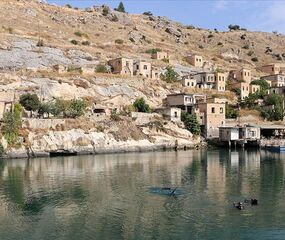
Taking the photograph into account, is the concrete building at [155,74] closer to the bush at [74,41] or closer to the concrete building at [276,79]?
the bush at [74,41]

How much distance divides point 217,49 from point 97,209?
361 ft

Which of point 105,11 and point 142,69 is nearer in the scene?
point 142,69

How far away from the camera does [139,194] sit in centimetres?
3422

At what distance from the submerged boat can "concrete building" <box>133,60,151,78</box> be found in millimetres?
57023

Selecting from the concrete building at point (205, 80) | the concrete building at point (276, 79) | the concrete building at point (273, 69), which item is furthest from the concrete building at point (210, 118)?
the concrete building at point (273, 69)

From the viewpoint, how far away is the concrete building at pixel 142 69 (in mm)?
92062

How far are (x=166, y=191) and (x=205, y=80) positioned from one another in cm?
6262

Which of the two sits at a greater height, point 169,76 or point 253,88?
point 169,76

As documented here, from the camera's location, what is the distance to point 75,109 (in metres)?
69.6

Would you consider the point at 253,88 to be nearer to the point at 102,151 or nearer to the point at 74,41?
the point at 74,41

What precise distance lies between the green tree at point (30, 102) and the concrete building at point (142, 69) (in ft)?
88.7

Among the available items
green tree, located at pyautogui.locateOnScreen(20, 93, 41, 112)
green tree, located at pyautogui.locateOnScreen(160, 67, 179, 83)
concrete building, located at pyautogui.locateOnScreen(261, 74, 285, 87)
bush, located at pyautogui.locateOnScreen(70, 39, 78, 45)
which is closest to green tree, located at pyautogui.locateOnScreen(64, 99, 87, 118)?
green tree, located at pyautogui.locateOnScreen(20, 93, 41, 112)

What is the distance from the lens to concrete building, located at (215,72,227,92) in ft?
316

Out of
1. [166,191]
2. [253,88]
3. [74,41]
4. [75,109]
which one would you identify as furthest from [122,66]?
[166,191]
